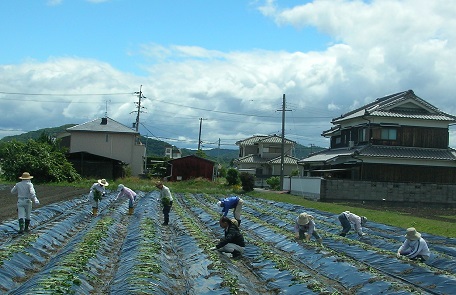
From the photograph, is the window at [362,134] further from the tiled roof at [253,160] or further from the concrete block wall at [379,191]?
the tiled roof at [253,160]

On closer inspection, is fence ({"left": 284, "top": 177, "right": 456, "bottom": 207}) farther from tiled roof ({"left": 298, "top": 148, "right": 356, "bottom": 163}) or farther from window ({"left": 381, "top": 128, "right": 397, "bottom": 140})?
window ({"left": 381, "top": 128, "right": 397, "bottom": 140})

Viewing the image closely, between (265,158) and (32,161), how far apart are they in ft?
112

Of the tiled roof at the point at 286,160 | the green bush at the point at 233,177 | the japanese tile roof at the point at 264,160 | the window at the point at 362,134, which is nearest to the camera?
the window at the point at 362,134

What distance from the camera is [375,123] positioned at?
37031mm

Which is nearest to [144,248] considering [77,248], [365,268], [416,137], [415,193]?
[77,248]

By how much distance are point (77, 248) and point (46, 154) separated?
3313 cm

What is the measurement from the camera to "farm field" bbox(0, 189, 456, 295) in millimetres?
9227

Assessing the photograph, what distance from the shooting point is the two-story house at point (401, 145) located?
36.3 m

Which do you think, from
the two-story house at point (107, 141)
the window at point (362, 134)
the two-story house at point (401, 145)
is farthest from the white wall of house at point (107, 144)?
the window at point (362, 134)

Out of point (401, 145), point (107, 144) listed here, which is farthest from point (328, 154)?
point (107, 144)

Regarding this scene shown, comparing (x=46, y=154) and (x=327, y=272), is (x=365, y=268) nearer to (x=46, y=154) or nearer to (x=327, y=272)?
(x=327, y=272)

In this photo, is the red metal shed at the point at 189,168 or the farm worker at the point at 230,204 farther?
the red metal shed at the point at 189,168

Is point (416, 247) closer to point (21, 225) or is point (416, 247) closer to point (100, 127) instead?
point (21, 225)

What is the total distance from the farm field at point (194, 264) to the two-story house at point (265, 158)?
156 ft
